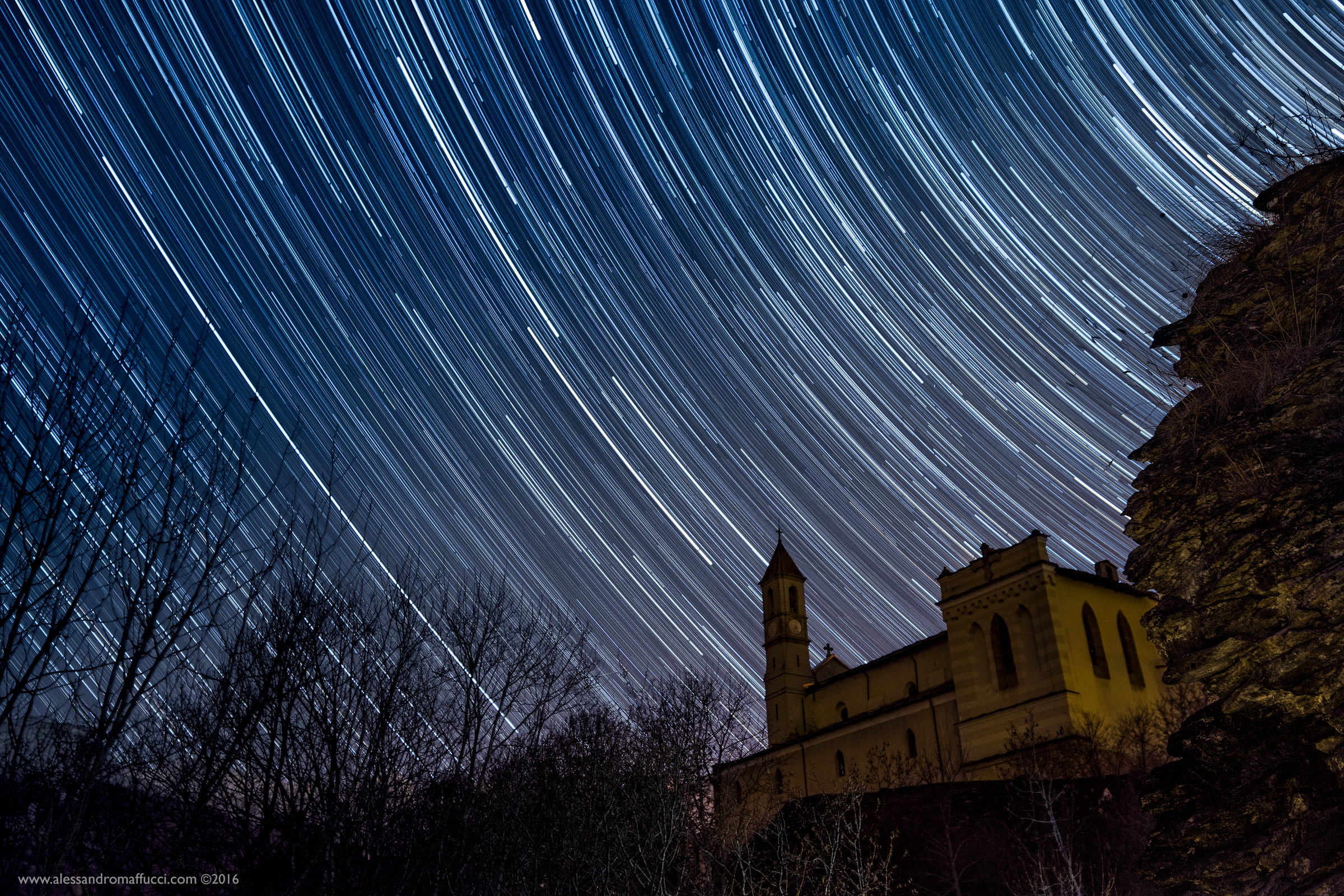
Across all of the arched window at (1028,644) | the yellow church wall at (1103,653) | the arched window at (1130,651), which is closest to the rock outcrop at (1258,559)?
the yellow church wall at (1103,653)

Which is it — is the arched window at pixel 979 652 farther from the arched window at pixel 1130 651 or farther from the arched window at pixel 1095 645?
the arched window at pixel 1130 651

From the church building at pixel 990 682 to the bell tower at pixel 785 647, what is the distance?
12.2ft

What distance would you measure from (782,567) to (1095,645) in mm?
25990

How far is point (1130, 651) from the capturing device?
4016cm

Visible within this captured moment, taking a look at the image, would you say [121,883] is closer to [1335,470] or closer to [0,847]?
[0,847]

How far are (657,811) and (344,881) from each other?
7547mm

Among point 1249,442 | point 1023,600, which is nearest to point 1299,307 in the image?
point 1249,442

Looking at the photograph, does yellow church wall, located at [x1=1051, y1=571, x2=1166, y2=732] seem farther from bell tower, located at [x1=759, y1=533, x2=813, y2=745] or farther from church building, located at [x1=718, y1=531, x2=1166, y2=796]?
bell tower, located at [x1=759, y1=533, x2=813, y2=745]

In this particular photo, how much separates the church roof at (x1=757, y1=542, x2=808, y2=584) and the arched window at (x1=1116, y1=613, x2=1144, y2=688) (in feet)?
83.2

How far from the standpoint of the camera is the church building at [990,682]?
125ft

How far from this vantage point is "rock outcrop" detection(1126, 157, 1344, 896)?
929 centimetres

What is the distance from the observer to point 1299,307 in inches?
466

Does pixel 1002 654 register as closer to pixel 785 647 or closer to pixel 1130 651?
pixel 1130 651

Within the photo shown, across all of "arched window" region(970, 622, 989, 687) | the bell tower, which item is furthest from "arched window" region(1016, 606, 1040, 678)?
the bell tower
